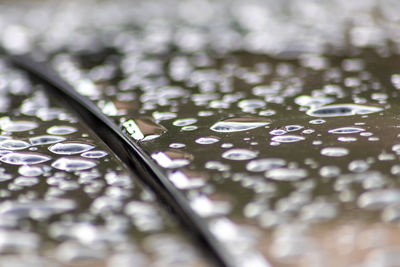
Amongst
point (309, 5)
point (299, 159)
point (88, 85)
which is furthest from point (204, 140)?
point (309, 5)

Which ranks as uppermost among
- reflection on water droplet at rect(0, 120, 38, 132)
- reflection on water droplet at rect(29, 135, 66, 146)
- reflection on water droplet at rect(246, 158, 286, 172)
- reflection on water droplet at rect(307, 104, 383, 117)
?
reflection on water droplet at rect(0, 120, 38, 132)

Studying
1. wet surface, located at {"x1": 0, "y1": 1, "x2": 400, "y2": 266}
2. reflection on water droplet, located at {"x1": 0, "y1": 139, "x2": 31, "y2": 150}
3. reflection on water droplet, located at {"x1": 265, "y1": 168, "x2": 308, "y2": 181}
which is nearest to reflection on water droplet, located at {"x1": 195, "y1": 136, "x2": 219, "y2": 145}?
wet surface, located at {"x1": 0, "y1": 1, "x2": 400, "y2": 266}

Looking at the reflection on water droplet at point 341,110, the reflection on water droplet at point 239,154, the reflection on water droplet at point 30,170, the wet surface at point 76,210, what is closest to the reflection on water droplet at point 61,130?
the wet surface at point 76,210

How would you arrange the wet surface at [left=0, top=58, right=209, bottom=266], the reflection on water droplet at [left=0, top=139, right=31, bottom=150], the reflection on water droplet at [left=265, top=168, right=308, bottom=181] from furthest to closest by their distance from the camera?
1. the reflection on water droplet at [left=0, top=139, right=31, bottom=150]
2. the reflection on water droplet at [left=265, top=168, right=308, bottom=181]
3. the wet surface at [left=0, top=58, right=209, bottom=266]

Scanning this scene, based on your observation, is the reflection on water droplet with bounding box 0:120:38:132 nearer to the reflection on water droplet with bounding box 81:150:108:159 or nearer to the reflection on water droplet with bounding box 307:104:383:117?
the reflection on water droplet with bounding box 81:150:108:159

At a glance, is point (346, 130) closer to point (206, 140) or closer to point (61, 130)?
point (206, 140)

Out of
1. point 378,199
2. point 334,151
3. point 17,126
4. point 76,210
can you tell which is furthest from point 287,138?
point 17,126
